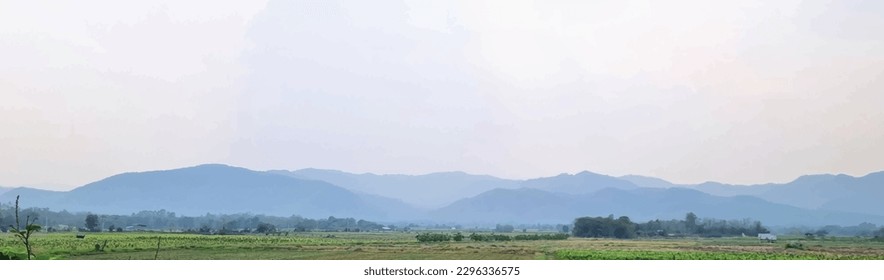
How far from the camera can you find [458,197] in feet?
81.6

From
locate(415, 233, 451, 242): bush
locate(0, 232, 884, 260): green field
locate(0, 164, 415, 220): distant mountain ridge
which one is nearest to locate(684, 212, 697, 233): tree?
locate(0, 232, 884, 260): green field

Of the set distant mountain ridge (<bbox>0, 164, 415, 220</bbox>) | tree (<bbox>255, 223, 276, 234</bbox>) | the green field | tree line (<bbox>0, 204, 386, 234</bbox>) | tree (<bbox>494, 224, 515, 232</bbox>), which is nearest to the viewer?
the green field

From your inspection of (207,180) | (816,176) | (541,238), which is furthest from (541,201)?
(207,180)

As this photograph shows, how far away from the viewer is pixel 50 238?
58.6 feet

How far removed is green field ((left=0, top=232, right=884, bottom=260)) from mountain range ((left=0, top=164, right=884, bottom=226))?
1906mm

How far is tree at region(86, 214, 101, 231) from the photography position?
2177cm

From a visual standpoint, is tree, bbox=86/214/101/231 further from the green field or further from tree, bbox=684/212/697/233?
tree, bbox=684/212/697/233

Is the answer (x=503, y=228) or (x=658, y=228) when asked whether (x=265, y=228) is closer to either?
(x=503, y=228)

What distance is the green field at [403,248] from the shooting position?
1533 centimetres

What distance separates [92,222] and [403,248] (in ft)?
33.5

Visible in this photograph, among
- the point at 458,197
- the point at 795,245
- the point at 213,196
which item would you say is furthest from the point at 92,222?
the point at 795,245

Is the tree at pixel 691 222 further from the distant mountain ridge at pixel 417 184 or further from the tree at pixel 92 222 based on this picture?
the tree at pixel 92 222
